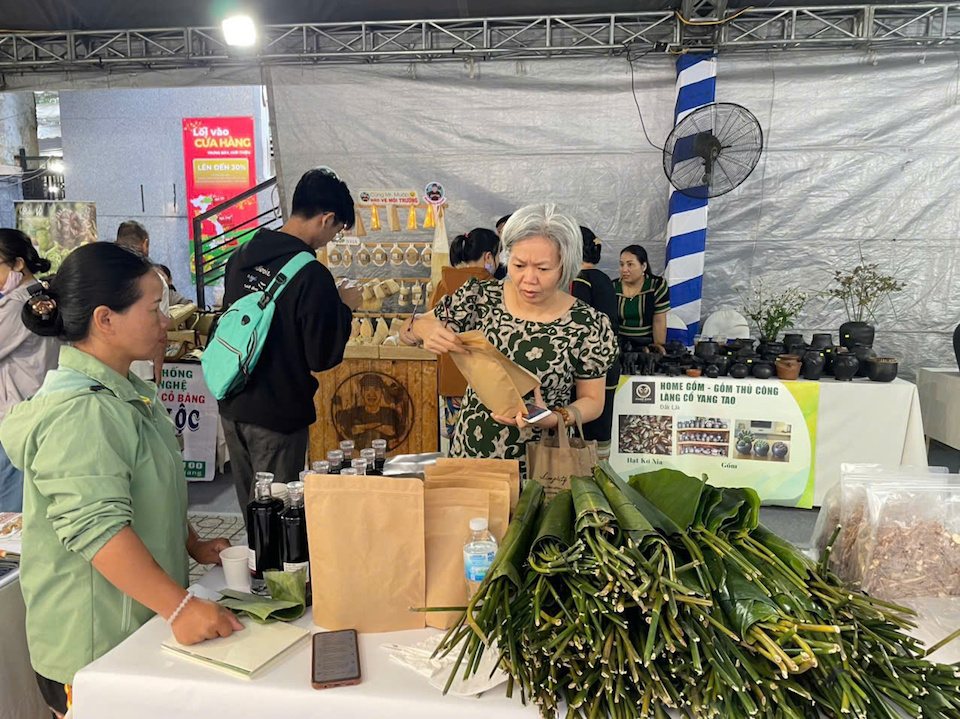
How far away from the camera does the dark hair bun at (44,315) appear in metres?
1.18

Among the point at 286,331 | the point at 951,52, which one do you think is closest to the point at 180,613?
the point at 286,331

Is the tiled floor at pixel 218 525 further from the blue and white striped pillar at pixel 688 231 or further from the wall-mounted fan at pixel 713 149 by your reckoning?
the wall-mounted fan at pixel 713 149

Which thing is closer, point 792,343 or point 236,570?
point 236,570

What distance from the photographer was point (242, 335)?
202 centimetres

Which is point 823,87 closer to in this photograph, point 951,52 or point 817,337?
point 951,52

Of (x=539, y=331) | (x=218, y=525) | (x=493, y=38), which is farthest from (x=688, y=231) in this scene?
(x=218, y=525)

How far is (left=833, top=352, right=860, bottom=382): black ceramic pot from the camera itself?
12.0 ft

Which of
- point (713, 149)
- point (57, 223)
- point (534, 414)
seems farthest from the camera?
point (57, 223)

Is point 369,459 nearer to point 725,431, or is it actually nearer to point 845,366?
point 725,431

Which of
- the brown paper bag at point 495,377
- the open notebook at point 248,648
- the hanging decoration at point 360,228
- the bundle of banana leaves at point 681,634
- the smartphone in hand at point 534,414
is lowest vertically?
the open notebook at point 248,648

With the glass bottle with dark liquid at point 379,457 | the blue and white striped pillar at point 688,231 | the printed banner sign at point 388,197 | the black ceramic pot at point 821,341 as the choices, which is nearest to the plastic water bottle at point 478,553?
the glass bottle with dark liquid at point 379,457

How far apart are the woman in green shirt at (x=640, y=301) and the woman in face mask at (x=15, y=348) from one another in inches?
120

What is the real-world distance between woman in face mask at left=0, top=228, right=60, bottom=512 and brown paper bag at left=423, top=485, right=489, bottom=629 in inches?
91.0

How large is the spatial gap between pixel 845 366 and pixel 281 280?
122 inches
